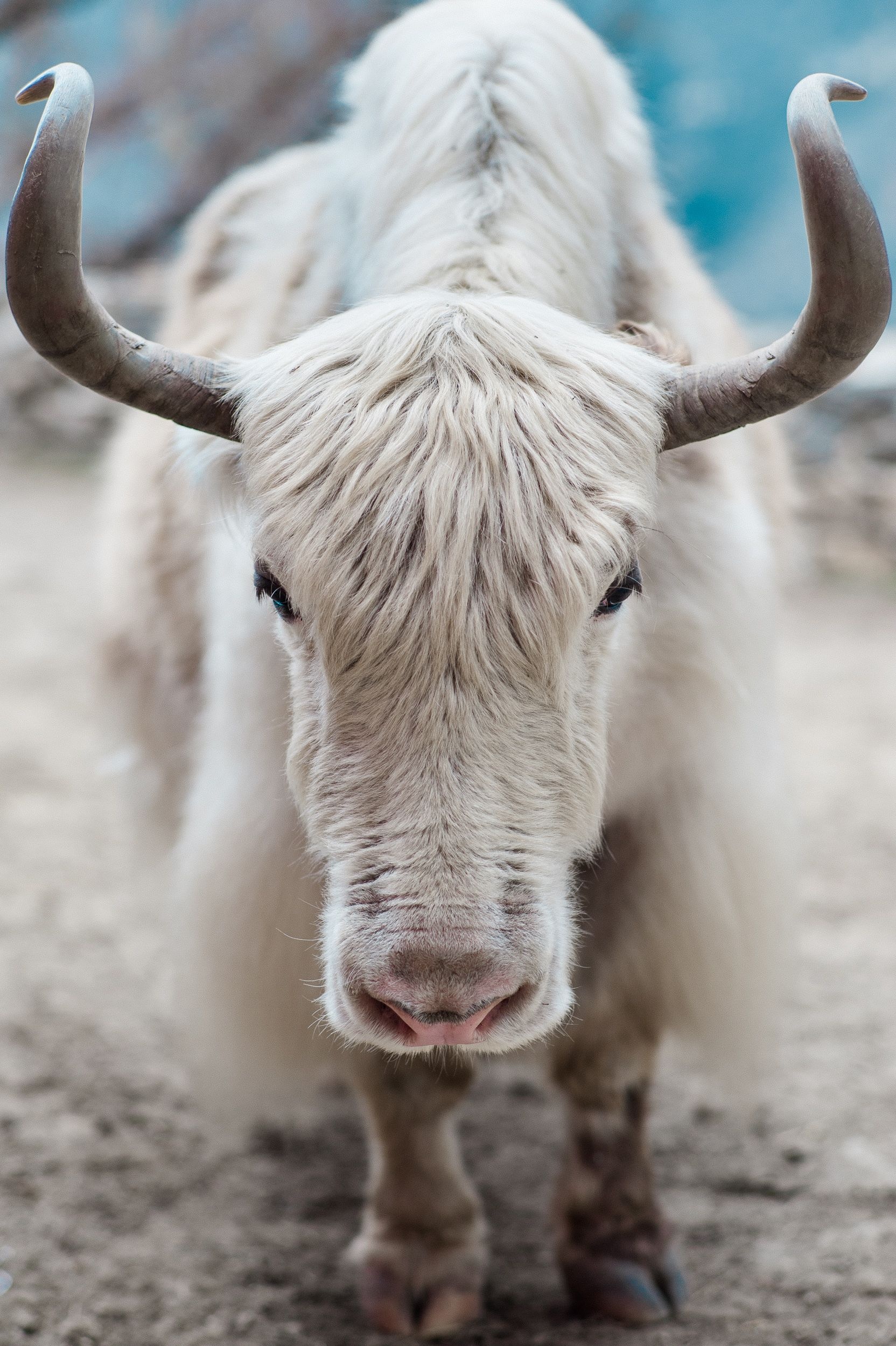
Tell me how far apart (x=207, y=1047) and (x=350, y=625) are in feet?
5.21

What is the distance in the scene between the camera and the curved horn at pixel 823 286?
1.75 meters

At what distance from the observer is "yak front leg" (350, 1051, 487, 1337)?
8.82 ft

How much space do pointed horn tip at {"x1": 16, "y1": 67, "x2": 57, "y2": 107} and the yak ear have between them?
0.97m

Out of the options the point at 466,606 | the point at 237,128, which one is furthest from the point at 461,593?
the point at 237,128

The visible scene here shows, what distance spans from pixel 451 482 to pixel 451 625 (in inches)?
8.0

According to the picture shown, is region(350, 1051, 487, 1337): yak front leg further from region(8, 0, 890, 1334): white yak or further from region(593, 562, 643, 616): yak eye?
region(593, 562, 643, 616): yak eye

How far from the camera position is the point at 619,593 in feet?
6.47

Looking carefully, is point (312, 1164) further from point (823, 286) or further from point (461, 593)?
point (823, 286)

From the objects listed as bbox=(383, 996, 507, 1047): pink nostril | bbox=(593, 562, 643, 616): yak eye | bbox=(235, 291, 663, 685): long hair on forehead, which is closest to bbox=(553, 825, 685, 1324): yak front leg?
bbox=(593, 562, 643, 616): yak eye

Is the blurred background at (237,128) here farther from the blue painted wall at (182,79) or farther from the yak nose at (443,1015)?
the yak nose at (443,1015)

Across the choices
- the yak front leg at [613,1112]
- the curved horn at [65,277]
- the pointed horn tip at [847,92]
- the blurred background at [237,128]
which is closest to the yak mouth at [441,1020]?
the yak front leg at [613,1112]

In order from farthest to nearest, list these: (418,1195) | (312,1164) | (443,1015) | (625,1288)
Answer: (312,1164), (418,1195), (625,1288), (443,1015)

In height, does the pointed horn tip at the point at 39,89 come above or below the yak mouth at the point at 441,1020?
above

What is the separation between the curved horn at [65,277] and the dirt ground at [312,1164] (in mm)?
1808
